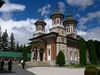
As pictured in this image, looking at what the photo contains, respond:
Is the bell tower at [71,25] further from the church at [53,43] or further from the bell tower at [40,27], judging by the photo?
the bell tower at [40,27]

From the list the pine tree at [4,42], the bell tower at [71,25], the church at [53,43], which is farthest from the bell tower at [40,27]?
the pine tree at [4,42]

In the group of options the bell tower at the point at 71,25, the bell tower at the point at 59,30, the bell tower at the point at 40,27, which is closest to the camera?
the bell tower at the point at 59,30

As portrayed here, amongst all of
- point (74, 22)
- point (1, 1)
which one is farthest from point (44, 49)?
point (1, 1)

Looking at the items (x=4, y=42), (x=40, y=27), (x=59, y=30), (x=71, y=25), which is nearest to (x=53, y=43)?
(x=59, y=30)

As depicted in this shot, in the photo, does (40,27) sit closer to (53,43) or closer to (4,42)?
(53,43)

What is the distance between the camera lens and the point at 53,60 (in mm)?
29375

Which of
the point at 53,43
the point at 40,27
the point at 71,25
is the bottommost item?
the point at 53,43

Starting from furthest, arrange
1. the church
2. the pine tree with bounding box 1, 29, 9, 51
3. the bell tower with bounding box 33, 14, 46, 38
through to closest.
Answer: the pine tree with bounding box 1, 29, 9, 51
the bell tower with bounding box 33, 14, 46, 38
the church

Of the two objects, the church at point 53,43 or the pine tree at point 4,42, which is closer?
the church at point 53,43

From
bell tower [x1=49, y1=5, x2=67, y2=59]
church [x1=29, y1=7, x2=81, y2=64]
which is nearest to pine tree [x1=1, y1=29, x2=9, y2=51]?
church [x1=29, y1=7, x2=81, y2=64]

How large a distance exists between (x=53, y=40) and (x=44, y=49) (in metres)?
3.93

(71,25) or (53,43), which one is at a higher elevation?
(71,25)

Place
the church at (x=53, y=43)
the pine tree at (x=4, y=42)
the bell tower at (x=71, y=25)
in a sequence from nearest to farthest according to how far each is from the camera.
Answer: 1. the church at (x=53, y=43)
2. the bell tower at (x=71, y=25)
3. the pine tree at (x=4, y=42)

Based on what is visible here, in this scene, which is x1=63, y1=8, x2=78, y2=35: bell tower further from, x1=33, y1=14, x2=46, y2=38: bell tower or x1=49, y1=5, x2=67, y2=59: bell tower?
x1=33, y1=14, x2=46, y2=38: bell tower
